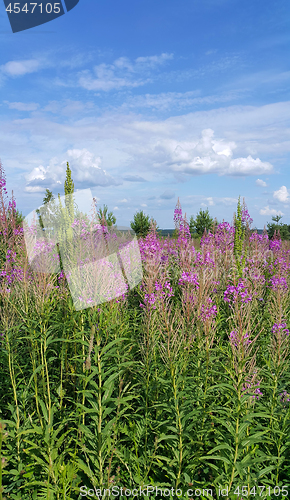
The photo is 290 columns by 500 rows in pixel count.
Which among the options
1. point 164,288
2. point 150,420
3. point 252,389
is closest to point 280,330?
point 252,389

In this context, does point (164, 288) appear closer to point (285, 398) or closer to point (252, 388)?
point (285, 398)

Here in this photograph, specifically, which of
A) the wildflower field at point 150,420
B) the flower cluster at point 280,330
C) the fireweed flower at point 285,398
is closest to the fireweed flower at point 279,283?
the flower cluster at point 280,330

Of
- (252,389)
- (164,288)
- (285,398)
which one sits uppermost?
(164,288)

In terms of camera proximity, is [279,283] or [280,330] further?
[279,283]

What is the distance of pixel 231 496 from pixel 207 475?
2.90ft

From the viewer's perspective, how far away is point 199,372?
360cm

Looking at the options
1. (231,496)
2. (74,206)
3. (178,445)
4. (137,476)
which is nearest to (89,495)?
(137,476)

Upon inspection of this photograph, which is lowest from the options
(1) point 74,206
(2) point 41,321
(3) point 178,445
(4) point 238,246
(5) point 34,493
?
(5) point 34,493

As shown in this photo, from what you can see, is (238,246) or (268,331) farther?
(238,246)

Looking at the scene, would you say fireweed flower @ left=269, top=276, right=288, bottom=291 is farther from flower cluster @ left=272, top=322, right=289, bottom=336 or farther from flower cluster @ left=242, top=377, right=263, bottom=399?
flower cluster @ left=242, top=377, right=263, bottom=399

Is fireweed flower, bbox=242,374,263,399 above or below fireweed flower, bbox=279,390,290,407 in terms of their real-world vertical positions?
above

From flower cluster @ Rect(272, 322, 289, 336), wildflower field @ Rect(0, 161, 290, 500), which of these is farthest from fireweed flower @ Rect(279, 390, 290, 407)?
flower cluster @ Rect(272, 322, 289, 336)

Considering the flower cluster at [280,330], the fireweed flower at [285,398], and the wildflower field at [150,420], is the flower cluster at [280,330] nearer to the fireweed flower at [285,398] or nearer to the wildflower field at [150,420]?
the wildflower field at [150,420]

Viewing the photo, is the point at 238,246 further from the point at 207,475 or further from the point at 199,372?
the point at 207,475
